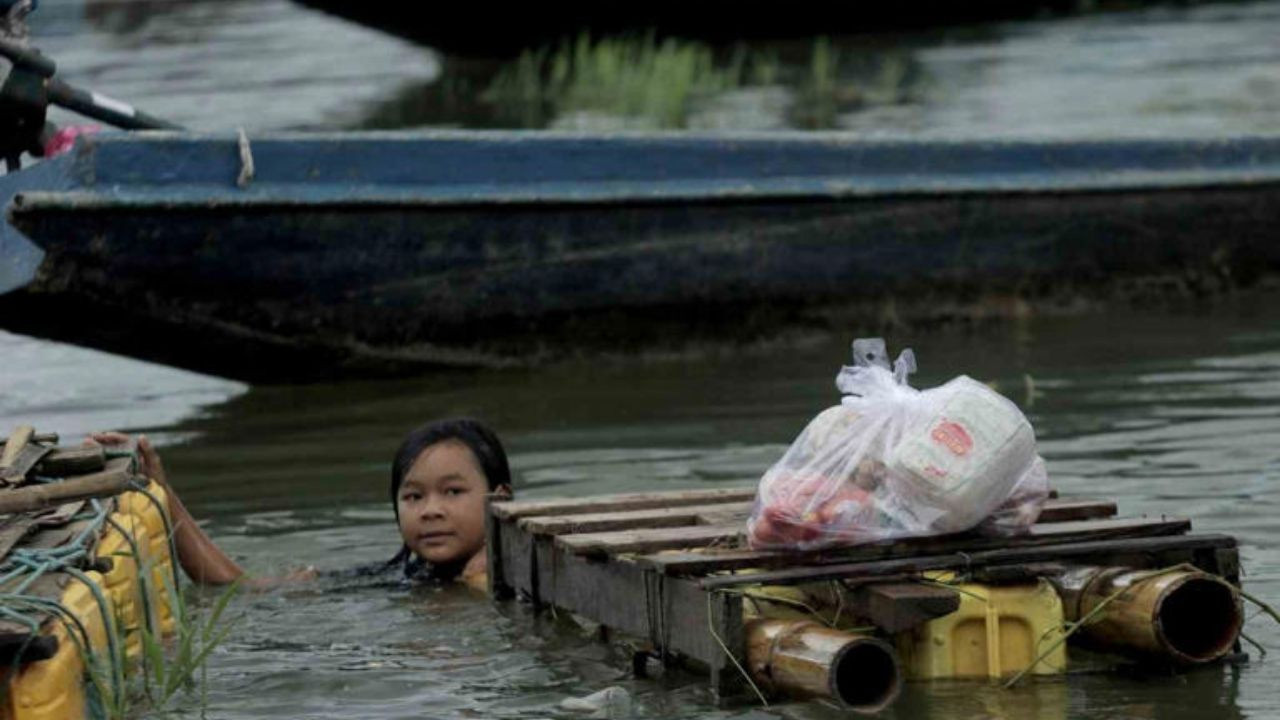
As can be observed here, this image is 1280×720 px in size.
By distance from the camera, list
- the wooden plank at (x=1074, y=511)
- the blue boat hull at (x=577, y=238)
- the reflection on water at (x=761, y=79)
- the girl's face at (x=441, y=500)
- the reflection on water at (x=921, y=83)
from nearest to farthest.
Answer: the wooden plank at (x=1074, y=511) < the girl's face at (x=441, y=500) < the blue boat hull at (x=577, y=238) < the reflection on water at (x=921, y=83) < the reflection on water at (x=761, y=79)

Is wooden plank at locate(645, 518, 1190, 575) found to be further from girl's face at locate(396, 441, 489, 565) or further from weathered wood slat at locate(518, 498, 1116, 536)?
girl's face at locate(396, 441, 489, 565)

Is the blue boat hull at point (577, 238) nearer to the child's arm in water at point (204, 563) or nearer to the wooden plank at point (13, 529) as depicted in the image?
the child's arm in water at point (204, 563)

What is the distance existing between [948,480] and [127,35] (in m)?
18.7

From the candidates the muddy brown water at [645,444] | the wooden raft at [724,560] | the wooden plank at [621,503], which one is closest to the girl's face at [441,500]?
the muddy brown water at [645,444]

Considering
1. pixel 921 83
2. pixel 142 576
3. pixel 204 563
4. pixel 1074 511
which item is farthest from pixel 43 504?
pixel 921 83

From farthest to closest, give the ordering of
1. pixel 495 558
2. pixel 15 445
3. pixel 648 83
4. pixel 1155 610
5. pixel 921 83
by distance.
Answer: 1. pixel 921 83
2. pixel 648 83
3. pixel 495 558
4. pixel 15 445
5. pixel 1155 610

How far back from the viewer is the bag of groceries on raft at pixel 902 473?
472cm

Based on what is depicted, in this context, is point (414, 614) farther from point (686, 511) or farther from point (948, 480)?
point (948, 480)

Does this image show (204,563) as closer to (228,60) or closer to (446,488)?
(446,488)

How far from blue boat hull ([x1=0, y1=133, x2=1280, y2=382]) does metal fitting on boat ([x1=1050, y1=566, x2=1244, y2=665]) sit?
4053 millimetres

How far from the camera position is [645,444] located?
7.99 m

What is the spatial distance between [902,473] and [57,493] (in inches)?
64.5

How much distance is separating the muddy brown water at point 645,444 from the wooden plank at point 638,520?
0.82 feet

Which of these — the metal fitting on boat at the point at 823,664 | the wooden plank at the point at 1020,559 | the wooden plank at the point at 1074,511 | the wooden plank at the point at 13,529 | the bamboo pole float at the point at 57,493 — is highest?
the bamboo pole float at the point at 57,493
